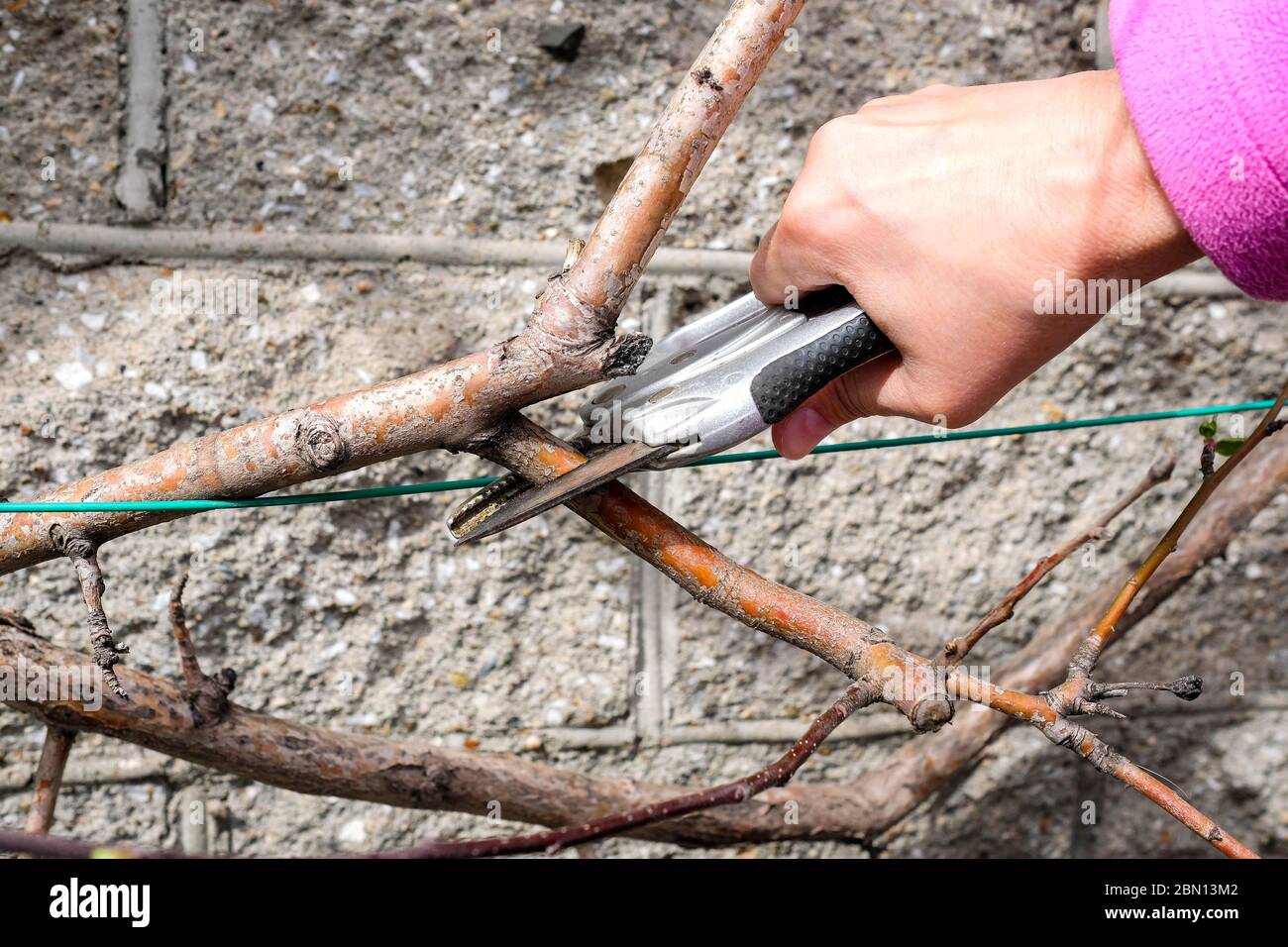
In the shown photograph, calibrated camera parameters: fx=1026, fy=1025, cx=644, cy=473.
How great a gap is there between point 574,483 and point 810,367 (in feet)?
0.58

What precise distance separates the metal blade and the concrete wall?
1.08 ft

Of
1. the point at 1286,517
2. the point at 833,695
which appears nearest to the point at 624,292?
the point at 833,695

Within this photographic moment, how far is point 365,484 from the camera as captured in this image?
0.98 meters

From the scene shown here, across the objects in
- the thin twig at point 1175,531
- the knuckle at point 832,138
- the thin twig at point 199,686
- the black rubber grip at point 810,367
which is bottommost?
the thin twig at point 199,686

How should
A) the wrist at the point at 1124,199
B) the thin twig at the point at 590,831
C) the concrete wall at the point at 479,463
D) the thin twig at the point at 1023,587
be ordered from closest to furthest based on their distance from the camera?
the thin twig at the point at 590,831
the wrist at the point at 1124,199
the thin twig at the point at 1023,587
the concrete wall at the point at 479,463

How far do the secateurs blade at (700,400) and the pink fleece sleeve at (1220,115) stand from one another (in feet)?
0.66

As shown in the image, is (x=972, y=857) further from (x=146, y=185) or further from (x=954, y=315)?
(x=146, y=185)

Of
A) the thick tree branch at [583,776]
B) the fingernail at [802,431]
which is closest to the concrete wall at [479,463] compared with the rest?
the thick tree branch at [583,776]

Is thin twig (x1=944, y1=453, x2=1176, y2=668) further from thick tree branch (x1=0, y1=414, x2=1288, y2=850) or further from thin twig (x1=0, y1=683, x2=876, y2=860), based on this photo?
thick tree branch (x1=0, y1=414, x2=1288, y2=850)

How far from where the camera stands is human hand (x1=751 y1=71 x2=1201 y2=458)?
64cm

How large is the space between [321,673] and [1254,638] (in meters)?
1.08

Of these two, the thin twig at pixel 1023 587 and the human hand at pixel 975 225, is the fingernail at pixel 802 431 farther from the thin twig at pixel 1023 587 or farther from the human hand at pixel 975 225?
the thin twig at pixel 1023 587

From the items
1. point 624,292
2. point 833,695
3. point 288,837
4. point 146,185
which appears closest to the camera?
point 624,292

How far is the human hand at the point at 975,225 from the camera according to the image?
642 millimetres
